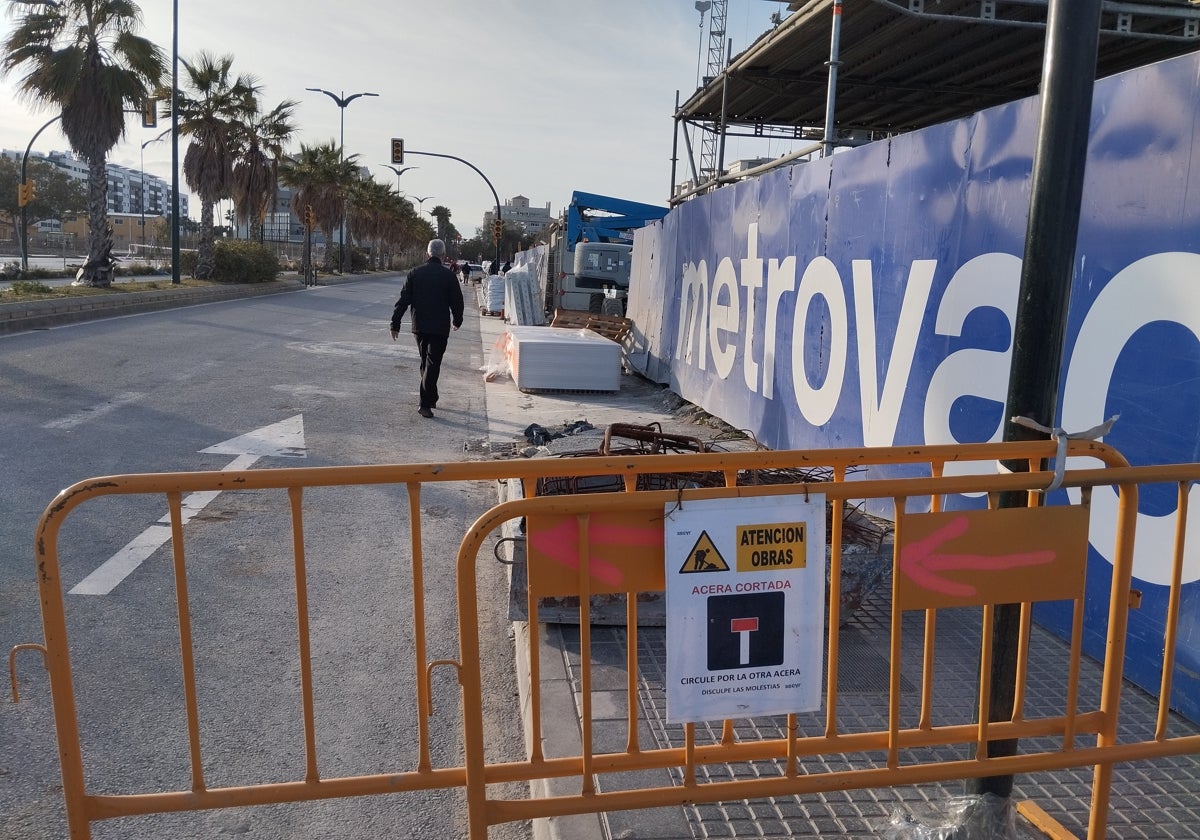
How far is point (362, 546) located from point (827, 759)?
3615 millimetres

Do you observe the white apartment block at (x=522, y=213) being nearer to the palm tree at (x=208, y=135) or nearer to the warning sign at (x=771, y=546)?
the palm tree at (x=208, y=135)

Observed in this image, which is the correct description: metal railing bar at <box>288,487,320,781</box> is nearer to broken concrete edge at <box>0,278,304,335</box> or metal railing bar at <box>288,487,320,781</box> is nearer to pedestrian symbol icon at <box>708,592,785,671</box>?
pedestrian symbol icon at <box>708,592,785,671</box>

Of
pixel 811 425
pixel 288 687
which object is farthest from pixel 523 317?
pixel 288 687

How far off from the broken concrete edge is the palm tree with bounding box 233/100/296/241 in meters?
10.1

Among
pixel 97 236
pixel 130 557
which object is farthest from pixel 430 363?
pixel 97 236

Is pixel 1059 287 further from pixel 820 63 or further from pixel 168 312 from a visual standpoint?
pixel 168 312

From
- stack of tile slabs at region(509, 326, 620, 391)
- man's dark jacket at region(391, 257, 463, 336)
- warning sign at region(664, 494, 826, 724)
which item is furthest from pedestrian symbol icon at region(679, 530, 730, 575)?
stack of tile slabs at region(509, 326, 620, 391)

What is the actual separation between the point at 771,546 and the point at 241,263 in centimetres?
3807

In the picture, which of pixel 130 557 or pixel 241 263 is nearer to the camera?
pixel 130 557

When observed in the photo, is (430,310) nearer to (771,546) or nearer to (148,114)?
(771,546)

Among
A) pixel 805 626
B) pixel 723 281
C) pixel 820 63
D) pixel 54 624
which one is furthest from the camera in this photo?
pixel 820 63

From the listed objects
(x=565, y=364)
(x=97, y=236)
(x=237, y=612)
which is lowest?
(x=237, y=612)

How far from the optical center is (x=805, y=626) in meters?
2.71

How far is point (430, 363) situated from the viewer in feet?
35.9
